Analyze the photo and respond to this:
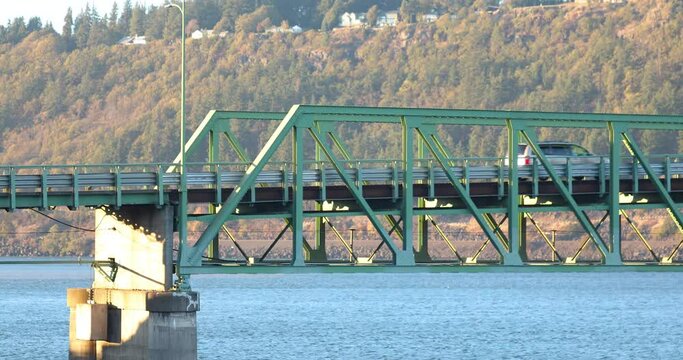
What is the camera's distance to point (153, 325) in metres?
64.5

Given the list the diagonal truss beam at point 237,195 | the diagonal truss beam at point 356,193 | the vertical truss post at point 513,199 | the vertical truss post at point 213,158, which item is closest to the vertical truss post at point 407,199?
the diagonal truss beam at point 356,193

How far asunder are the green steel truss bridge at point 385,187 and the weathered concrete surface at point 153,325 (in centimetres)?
141

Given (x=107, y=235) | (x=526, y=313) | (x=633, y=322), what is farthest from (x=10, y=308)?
(x=107, y=235)

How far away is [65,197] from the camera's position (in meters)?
63.4

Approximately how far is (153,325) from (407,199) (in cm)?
1058

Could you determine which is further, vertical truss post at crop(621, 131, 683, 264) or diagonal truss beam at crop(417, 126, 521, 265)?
vertical truss post at crop(621, 131, 683, 264)

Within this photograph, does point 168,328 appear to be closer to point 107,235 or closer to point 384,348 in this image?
point 107,235

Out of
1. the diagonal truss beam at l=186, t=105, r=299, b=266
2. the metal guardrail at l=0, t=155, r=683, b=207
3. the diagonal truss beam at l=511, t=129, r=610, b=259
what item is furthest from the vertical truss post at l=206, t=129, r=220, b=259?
the diagonal truss beam at l=511, t=129, r=610, b=259

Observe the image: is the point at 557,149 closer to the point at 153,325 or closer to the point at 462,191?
the point at 462,191

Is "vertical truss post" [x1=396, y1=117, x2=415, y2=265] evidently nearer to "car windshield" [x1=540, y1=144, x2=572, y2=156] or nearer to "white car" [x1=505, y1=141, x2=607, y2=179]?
"white car" [x1=505, y1=141, x2=607, y2=179]

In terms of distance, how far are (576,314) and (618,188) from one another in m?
93.7

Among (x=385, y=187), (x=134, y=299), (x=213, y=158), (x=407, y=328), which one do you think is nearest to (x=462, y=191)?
(x=385, y=187)

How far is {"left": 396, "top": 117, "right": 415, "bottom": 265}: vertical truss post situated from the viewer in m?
66.0

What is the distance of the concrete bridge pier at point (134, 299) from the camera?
64188 millimetres
